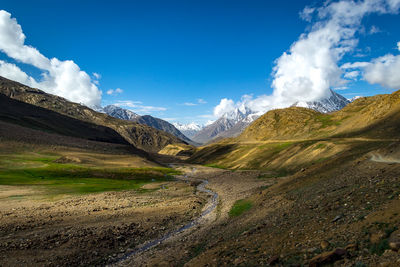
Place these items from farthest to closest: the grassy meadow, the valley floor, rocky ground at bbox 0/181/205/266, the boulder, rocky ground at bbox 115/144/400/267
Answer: the grassy meadow
rocky ground at bbox 0/181/205/266
the valley floor
rocky ground at bbox 115/144/400/267
the boulder

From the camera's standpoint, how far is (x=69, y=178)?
71.8 metres

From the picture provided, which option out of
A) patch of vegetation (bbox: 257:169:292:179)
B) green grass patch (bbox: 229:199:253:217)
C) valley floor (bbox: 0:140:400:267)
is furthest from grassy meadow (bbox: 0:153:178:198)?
patch of vegetation (bbox: 257:169:292:179)

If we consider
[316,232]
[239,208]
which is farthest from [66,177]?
[316,232]

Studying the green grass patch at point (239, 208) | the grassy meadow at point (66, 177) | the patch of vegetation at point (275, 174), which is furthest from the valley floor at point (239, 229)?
the patch of vegetation at point (275, 174)

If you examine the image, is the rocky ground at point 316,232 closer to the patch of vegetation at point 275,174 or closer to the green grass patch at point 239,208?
the green grass patch at point 239,208

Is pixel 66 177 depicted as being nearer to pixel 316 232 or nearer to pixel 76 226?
pixel 76 226

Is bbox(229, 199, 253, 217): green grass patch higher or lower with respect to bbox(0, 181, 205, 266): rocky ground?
higher

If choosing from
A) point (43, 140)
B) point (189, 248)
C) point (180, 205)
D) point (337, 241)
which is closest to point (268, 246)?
point (337, 241)

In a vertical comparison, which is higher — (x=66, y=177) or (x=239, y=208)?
(x=239, y=208)

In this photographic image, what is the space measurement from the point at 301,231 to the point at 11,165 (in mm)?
87796

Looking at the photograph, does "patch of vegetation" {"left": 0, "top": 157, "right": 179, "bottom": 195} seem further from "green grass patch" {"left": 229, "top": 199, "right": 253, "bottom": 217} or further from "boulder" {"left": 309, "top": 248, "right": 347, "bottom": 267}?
"boulder" {"left": 309, "top": 248, "right": 347, "bottom": 267}

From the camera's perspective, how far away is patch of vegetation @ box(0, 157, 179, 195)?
52.1 m

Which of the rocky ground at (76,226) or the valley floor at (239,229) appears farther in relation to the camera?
the rocky ground at (76,226)

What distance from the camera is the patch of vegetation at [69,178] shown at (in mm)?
52094
